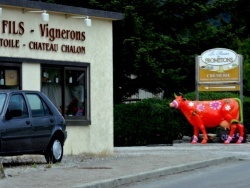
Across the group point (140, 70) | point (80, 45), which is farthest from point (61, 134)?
point (140, 70)

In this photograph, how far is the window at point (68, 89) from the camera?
81.1 ft

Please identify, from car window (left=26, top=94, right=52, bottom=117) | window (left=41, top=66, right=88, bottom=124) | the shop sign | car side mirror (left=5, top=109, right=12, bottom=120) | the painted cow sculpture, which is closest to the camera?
car side mirror (left=5, top=109, right=12, bottom=120)

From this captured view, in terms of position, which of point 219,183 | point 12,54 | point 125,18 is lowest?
point 219,183

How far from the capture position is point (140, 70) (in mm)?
36781

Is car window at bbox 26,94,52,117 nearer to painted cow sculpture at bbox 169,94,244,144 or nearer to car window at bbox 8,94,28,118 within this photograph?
car window at bbox 8,94,28,118

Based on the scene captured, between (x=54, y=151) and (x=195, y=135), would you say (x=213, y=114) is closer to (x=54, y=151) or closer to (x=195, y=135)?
(x=195, y=135)

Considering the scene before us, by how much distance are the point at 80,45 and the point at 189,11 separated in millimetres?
15573

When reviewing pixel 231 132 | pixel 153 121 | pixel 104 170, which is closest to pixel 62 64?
pixel 104 170

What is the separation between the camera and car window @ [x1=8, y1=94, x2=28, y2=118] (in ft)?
63.7

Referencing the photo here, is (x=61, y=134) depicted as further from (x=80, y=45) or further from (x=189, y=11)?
(x=189, y=11)

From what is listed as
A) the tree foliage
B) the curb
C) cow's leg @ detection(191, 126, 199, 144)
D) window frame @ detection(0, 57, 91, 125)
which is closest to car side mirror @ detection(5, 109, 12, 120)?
the curb

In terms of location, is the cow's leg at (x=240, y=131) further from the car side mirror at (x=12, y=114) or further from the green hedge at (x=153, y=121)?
the car side mirror at (x=12, y=114)

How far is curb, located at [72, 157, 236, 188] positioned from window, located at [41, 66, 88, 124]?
4.94 meters

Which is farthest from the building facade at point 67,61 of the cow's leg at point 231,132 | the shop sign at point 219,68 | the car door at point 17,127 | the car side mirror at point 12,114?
the shop sign at point 219,68
